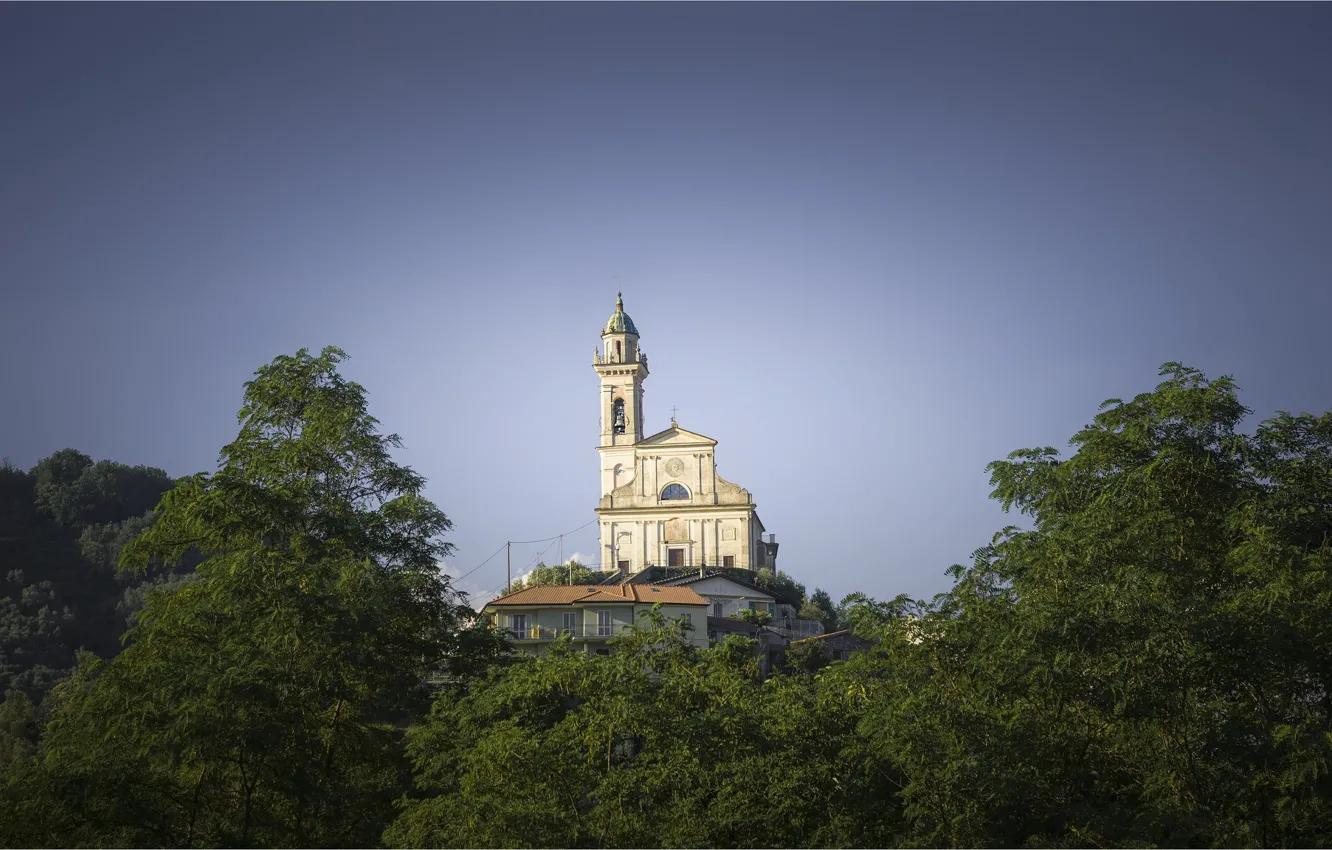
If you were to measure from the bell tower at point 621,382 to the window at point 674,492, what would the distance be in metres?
4.65

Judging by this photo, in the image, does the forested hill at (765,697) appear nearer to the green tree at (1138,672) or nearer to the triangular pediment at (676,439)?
the green tree at (1138,672)

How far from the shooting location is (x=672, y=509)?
8212cm

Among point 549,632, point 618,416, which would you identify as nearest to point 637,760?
point 549,632

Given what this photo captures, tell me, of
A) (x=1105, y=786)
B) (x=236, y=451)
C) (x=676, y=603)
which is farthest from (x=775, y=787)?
(x=676, y=603)

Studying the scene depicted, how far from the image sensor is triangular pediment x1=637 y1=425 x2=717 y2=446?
8294 cm

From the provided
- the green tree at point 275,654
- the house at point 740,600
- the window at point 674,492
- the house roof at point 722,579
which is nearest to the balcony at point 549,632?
the house at point 740,600

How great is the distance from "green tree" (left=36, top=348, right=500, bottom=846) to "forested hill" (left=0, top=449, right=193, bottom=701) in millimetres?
45184

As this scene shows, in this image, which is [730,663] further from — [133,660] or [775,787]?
[133,660]

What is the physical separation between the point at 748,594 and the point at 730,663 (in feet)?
139

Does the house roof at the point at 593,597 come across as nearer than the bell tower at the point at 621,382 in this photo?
Yes

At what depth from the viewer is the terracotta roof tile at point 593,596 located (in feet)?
163

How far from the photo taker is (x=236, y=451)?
25.6 metres

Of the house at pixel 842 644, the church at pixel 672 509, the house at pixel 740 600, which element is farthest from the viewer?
the church at pixel 672 509

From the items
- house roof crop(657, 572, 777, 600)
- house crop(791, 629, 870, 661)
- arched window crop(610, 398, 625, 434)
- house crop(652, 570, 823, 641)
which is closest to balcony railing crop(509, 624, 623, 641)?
house crop(652, 570, 823, 641)
